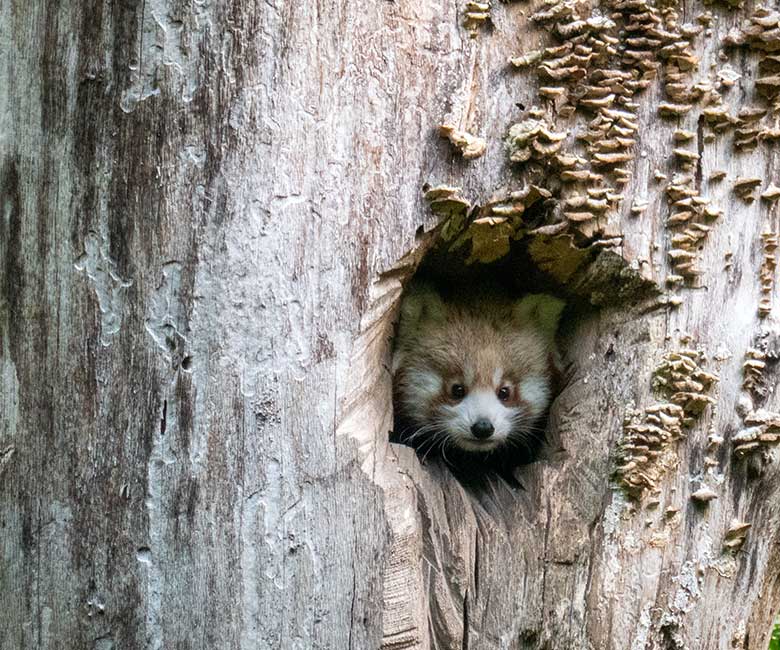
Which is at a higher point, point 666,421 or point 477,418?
point 666,421

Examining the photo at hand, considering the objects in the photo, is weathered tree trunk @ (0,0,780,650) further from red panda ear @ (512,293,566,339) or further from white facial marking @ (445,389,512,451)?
white facial marking @ (445,389,512,451)

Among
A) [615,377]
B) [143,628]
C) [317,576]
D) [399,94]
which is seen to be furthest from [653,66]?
[143,628]

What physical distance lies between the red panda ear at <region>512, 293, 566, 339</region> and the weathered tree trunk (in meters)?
0.98

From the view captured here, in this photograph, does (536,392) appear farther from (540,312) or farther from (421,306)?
(421,306)

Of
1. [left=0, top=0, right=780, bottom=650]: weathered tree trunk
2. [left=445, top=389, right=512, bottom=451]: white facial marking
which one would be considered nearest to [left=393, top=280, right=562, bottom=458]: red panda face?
[left=445, top=389, right=512, bottom=451]: white facial marking

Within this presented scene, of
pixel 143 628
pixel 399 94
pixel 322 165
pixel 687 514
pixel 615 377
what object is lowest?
pixel 143 628

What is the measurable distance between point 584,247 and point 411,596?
1.57 metres

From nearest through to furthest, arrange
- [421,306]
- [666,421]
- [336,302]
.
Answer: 1. [336,302]
2. [666,421]
3. [421,306]

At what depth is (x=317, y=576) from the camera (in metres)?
3.44

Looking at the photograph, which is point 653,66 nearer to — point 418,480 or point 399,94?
point 399,94

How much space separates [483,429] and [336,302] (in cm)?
211

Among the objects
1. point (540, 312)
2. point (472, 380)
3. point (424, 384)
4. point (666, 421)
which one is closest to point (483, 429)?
point (472, 380)

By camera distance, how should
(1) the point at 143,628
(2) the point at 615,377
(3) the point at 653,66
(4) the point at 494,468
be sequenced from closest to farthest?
(1) the point at 143,628, (3) the point at 653,66, (2) the point at 615,377, (4) the point at 494,468

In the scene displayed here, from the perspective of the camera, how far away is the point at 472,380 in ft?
18.2
